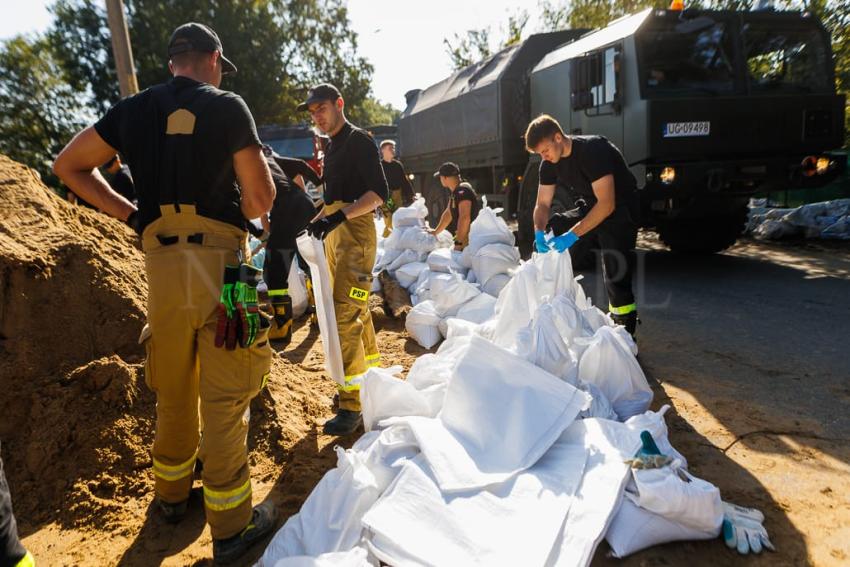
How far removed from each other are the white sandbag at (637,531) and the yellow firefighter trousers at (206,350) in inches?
47.0

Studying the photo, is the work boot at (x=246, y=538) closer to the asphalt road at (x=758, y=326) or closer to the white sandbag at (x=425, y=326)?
the white sandbag at (x=425, y=326)

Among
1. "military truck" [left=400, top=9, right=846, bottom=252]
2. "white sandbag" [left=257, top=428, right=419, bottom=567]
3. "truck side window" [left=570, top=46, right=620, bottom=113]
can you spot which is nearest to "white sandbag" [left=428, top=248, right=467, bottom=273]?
"military truck" [left=400, top=9, right=846, bottom=252]

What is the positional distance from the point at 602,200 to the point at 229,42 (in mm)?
19075

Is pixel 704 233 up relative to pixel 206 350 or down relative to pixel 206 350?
down

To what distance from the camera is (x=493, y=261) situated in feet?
15.3

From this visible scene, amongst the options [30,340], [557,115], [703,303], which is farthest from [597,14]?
[30,340]

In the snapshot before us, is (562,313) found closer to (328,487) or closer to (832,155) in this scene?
(328,487)

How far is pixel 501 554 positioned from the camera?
4.89 feet

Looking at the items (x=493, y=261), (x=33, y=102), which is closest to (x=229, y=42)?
(x=33, y=102)

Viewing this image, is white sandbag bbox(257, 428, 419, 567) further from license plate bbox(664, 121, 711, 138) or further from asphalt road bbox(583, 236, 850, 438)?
license plate bbox(664, 121, 711, 138)

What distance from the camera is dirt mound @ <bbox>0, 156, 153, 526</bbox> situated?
2186 millimetres

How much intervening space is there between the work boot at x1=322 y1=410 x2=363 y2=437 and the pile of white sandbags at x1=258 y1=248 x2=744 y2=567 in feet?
1.59

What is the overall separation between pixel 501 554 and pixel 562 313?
1525 millimetres

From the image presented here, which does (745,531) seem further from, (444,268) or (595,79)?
(595,79)
